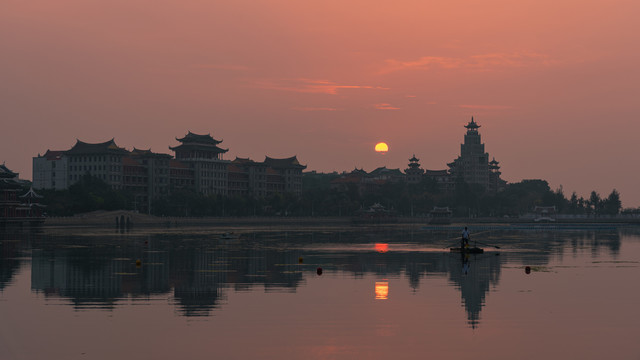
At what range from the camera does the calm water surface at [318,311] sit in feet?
67.3

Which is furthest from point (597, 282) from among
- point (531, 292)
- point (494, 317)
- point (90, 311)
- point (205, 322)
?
point (90, 311)

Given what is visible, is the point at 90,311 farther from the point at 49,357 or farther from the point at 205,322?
the point at 49,357

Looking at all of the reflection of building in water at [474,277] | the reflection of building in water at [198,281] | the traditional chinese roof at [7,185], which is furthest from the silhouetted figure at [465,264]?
the traditional chinese roof at [7,185]

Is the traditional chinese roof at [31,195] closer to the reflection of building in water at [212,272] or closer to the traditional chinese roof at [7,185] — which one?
the traditional chinese roof at [7,185]

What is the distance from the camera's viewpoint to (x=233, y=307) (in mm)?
28031

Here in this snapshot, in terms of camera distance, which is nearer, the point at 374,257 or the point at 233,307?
the point at 233,307

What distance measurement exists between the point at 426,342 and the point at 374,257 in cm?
3579

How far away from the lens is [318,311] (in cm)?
2739

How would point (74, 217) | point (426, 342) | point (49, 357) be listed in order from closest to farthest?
point (49, 357), point (426, 342), point (74, 217)

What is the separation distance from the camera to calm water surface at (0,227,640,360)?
20.5 metres

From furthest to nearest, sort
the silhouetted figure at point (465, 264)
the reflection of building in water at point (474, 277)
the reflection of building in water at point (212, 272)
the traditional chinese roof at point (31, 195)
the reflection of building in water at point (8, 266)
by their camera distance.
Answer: the traditional chinese roof at point (31, 195) < the silhouetted figure at point (465, 264) < the reflection of building in water at point (8, 266) < the reflection of building in water at point (212, 272) < the reflection of building in water at point (474, 277)

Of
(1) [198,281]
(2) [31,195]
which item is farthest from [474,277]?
(2) [31,195]

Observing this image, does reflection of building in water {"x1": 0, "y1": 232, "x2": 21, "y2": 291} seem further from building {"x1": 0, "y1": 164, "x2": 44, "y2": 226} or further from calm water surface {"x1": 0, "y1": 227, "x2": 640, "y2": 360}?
building {"x1": 0, "y1": 164, "x2": 44, "y2": 226}

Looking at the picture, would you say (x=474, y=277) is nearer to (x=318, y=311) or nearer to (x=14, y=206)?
(x=318, y=311)
